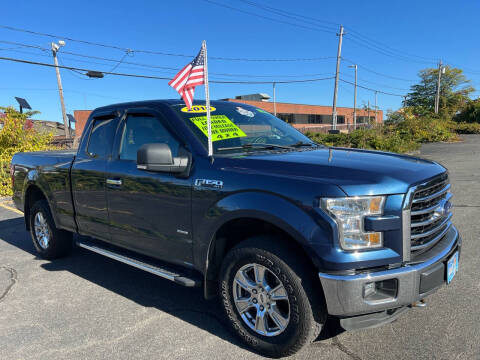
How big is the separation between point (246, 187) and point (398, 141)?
1772 centimetres

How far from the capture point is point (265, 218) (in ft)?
8.43

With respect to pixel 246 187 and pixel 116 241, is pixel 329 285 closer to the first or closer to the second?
pixel 246 187

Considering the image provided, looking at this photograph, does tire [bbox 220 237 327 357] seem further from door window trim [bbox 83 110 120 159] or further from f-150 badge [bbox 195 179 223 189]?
door window trim [bbox 83 110 120 159]

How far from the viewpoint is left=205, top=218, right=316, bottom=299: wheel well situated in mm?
2816

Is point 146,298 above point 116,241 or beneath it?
beneath

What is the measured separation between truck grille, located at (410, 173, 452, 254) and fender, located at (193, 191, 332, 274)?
24.9 inches

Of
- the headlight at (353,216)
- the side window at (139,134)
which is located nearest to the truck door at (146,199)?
the side window at (139,134)

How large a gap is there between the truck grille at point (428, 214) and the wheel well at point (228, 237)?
0.89 meters

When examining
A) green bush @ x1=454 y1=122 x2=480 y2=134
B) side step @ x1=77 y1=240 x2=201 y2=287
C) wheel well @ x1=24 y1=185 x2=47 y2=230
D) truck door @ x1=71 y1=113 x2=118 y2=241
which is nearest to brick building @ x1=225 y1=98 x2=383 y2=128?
green bush @ x1=454 y1=122 x2=480 y2=134

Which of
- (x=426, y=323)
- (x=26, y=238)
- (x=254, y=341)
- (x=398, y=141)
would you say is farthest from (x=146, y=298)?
(x=398, y=141)

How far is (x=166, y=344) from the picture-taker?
2.99m

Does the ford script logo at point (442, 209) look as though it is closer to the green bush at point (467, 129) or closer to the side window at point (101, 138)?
the side window at point (101, 138)

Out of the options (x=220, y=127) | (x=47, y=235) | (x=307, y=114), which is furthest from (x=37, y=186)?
(x=307, y=114)

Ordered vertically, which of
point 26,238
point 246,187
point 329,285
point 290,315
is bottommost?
point 26,238
